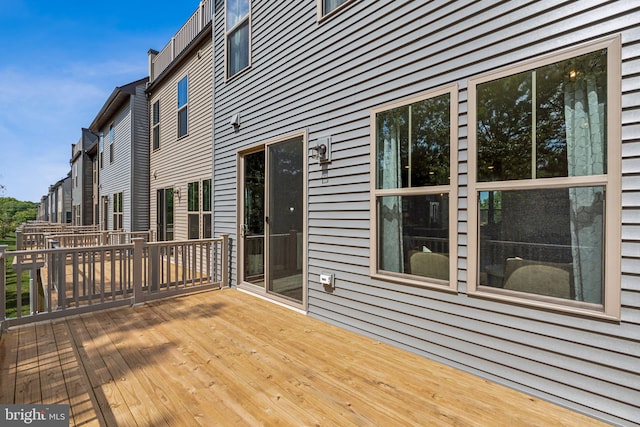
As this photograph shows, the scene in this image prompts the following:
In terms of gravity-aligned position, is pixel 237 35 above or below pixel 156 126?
above

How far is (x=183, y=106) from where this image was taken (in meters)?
7.70

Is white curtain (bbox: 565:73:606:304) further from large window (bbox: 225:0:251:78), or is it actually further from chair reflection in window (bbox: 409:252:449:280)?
large window (bbox: 225:0:251:78)

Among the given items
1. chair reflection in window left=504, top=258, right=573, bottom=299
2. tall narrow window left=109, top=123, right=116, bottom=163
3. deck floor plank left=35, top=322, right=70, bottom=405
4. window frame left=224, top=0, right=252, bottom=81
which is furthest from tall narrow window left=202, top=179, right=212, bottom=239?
tall narrow window left=109, top=123, right=116, bottom=163

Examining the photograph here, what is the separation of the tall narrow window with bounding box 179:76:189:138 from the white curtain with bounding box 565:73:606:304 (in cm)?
745

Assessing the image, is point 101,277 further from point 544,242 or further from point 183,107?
point 183,107

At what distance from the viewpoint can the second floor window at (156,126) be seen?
362 inches

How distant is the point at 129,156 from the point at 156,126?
1.45 meters

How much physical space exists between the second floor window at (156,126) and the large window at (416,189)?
8214mm

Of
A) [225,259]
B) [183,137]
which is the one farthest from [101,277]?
[183,137]

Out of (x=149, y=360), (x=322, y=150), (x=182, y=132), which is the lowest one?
(x=149, y=360)

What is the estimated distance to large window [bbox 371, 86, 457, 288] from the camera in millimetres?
2602

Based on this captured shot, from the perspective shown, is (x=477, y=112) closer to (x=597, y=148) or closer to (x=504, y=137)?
(x=504, y=137)

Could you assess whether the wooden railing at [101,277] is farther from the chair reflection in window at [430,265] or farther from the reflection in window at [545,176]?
the reflection in window at [545,176]

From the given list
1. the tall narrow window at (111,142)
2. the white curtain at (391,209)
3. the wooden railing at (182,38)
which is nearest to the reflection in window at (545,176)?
the white curtain at (391,209)
